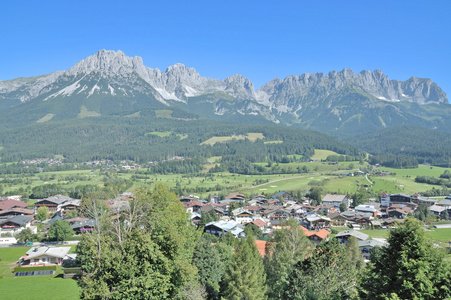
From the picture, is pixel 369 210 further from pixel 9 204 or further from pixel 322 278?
pixel 9 204

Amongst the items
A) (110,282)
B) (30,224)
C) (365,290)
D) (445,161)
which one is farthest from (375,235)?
(445,161)

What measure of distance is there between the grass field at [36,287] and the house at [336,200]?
68004 mm

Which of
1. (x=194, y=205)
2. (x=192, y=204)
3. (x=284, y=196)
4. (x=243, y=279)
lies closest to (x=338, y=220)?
(x=284, y=196)

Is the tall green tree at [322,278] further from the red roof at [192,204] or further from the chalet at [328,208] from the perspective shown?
the chalet at [328,208]

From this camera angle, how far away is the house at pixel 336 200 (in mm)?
90000

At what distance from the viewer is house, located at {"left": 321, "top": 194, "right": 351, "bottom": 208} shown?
90.0 meters

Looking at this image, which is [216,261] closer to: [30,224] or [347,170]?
[30,224]

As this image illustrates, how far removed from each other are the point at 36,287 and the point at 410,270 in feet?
112

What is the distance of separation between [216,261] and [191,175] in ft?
354

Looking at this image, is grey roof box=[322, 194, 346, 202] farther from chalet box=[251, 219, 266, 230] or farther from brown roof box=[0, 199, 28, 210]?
brown roof box=[0, 199, 28, 210]

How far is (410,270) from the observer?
14375 mm

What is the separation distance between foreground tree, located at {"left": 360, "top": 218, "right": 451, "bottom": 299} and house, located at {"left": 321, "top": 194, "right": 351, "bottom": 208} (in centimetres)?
7665

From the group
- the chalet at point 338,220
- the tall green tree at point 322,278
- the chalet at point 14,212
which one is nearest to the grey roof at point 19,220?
the chalet at point 14,212

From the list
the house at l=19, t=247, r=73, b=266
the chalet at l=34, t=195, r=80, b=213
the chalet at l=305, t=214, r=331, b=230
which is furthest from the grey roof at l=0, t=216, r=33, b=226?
the chalet at l=305, t=214, r=331, b=230
